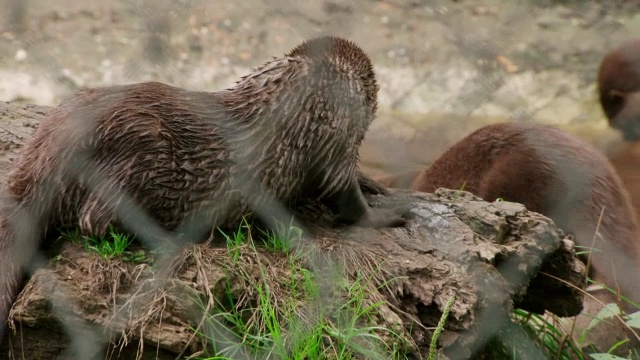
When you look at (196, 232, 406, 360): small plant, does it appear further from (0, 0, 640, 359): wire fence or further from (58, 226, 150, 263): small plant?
(58, 226, 150, 263): small plant

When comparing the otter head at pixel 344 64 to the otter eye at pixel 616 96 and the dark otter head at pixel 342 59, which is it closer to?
the dark otter head at pixel 342 59

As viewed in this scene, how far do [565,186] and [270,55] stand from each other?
6.53 ft

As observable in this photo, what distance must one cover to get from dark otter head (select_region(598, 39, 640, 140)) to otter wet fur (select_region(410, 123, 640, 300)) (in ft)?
5.90

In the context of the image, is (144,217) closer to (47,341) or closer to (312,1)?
(47,341)

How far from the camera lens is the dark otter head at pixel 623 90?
509cm

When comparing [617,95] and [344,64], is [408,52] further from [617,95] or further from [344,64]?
[344,64]

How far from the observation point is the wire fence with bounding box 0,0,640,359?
2.00m

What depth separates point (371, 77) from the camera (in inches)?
100

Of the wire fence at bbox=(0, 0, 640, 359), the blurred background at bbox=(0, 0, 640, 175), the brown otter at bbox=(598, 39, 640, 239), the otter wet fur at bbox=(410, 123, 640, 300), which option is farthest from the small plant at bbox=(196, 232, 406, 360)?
the brown otter at bbox=(598, 39, 640, 239)

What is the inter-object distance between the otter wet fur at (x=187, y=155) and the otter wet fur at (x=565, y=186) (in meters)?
0.98

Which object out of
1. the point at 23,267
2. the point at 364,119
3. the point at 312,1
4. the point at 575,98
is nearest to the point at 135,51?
the point at 312,1

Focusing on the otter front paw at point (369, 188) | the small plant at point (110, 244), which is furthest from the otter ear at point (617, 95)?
the small plant at point (110, 244)

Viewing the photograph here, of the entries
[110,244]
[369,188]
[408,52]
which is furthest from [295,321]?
[408,52]

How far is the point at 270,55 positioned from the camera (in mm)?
4562
